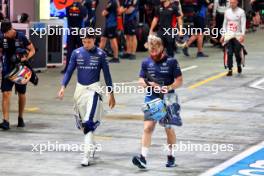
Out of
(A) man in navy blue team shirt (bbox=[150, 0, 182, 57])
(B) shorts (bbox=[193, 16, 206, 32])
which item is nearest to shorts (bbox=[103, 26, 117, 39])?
(A) man in navy blue team shirt (bbox=[150, 0, 182, 57])

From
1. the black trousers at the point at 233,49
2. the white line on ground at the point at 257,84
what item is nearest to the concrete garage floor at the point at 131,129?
the white line on ground at the point at 257,84

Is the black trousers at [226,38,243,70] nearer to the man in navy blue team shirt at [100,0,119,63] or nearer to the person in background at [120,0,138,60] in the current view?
the man in navy blue team shirt at [100,0,119,63]

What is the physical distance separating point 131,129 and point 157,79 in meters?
2.93

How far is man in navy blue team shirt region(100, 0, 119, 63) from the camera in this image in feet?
75.2

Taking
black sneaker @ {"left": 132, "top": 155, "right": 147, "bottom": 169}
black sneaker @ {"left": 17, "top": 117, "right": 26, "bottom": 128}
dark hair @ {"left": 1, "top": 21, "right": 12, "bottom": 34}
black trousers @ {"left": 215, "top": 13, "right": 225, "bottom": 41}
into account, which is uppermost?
dark hair @ {"left": 1, "top": 21, "right": 12, "bottom": 34}

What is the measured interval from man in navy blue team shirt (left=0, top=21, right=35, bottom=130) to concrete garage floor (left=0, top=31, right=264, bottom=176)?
316mm

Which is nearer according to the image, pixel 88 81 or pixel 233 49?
pixel 88 81

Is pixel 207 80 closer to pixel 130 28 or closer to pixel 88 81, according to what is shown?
pixel 130 28

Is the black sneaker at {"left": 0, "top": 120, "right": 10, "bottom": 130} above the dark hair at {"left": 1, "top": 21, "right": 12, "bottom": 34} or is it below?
below

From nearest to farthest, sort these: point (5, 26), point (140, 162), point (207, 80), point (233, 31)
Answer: point (140, 162) → point (5, 26) → point (207, 80) → point (233, 31)

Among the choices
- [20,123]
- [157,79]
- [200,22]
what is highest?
[157,79]

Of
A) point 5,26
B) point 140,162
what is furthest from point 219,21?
point 140,162

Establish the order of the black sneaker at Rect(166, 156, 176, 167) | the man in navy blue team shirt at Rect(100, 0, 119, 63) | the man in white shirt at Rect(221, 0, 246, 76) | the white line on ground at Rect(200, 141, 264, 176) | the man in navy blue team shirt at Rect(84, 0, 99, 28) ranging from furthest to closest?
the man in navy blue team shirt at Rect(84, 0, 99, 28), the man in navy blue team shirt at Rect(100, 0, 119, 63), the man in white shirt at Rect(221, 0, 246, 76), the black sneaker at Rect(166, 156, 176, 167), the white line on ground at Rect(200, 141, 264, 176)

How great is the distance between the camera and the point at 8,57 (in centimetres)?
1386
